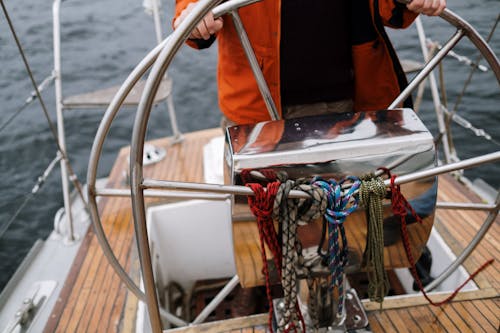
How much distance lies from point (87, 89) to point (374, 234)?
16.8 feet

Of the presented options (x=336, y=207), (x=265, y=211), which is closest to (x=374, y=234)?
(x=336, y=207)

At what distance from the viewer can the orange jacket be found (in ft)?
3.47

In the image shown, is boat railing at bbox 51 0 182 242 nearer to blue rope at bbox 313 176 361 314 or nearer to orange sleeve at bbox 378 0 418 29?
orange sleeve at bbox 378 0 418 29

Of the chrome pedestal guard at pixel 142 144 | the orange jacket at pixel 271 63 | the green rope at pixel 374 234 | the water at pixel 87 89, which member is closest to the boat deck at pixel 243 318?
the green rope at pixel 374 234

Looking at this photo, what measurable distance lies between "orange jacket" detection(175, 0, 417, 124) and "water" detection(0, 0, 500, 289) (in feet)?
8.53

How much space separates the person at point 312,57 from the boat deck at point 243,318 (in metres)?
0.64

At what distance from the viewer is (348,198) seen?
82 centimetres

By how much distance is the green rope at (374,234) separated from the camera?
2.73ft

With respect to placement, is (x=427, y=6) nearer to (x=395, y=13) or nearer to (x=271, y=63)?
(x=395, y=13)

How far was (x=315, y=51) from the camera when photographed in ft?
3.76

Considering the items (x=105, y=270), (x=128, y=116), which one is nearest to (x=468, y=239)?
(x=105, y=270)

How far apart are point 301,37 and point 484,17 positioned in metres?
5.36

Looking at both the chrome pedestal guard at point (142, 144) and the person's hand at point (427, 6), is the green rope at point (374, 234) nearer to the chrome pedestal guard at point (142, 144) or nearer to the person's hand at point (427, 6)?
the chrome pedestal guard at point (142, 144)

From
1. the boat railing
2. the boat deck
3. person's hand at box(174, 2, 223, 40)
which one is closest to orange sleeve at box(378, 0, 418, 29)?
person's hand at box(174, 2, 223, 40)
